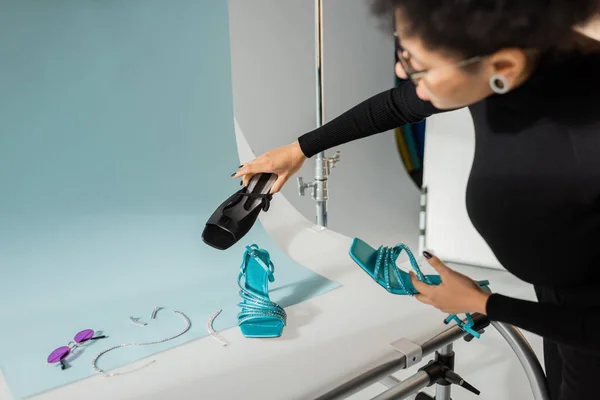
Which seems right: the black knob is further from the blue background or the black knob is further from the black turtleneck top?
the black turtleneck top

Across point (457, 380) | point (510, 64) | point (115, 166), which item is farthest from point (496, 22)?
point (115, 166)

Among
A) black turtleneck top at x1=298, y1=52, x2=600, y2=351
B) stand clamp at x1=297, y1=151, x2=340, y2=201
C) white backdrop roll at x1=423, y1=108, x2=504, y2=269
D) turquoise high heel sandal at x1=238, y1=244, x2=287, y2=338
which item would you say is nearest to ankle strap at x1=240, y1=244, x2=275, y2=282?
turquoise high heel sandal at x1=238, y1=244, x2=287, y2=338

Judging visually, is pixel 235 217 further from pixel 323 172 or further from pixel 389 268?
pixel 323 172

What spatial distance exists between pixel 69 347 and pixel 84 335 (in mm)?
42

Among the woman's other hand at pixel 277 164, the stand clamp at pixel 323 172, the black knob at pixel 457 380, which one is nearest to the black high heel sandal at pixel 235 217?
the woman's other hand at pixel 277 164

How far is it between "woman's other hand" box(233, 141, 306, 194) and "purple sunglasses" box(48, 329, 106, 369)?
420mm

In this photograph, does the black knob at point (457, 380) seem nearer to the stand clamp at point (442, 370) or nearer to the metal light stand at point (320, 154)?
the stand clamp at point (442, 370)

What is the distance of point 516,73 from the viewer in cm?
44

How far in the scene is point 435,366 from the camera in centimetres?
105

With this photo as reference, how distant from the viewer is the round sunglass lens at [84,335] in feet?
2.97

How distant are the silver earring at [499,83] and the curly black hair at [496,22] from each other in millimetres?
24

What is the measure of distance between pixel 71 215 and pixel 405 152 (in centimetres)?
194

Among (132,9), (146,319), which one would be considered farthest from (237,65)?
(146,319)

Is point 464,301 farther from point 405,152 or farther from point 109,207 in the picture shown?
point 405,152
